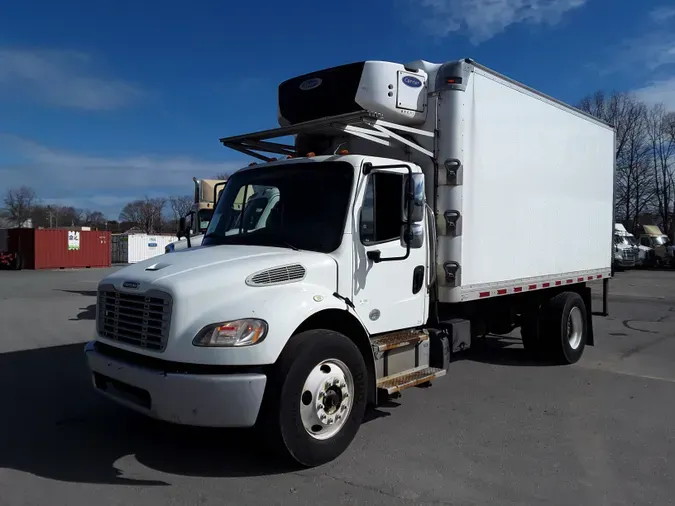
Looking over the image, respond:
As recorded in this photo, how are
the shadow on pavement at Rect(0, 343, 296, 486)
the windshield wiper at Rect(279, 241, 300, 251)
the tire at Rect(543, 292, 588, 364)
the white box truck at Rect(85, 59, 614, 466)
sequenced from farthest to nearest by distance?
the tire at Rect(543, 292, 588, 364), the windshield wiper at Rect(279, 241, 300, 251), the shadow on pavement at Rect(0, 343, 296, 486), the white box truck at Rect(85, 59, 614, 466)

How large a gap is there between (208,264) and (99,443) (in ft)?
6.41

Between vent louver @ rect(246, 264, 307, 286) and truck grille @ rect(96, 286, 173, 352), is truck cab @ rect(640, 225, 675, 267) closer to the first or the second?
vent louver @ rect(246, 264, 307, 286)

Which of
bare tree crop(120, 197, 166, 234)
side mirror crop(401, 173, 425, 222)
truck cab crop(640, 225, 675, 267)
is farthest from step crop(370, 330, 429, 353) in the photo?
bare tree crop(120, 197, 166, 234)

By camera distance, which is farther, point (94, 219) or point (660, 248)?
point (94, 219)

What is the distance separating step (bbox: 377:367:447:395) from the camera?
507 centimetres

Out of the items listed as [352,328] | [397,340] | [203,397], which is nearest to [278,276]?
[352,328]

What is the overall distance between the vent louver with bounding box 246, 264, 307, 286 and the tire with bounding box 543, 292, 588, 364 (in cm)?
493

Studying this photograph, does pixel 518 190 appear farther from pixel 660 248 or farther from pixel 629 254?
pixel 660 248

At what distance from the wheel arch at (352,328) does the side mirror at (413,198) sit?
1058mm

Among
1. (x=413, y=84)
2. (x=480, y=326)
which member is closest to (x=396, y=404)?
(x=480, y=326)

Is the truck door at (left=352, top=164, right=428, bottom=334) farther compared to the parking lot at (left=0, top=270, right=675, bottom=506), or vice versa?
the truck door at (left=352, top=164, right=428, bottom=334)

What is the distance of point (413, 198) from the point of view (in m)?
5.01

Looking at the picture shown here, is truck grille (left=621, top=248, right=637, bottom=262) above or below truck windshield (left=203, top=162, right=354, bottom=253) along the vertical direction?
below

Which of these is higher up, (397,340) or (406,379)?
(397,340)
